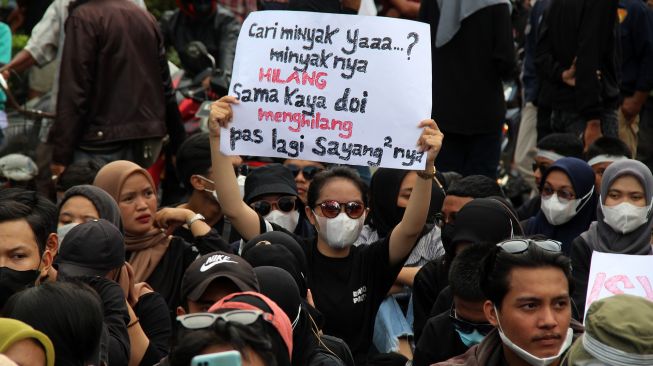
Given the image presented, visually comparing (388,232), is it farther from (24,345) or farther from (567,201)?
(24,345)

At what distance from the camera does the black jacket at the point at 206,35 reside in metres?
11.4

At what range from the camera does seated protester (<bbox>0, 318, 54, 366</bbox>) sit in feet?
13.6

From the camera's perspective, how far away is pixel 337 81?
675cm

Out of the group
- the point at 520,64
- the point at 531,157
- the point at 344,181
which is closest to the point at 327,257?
the point at 344,181

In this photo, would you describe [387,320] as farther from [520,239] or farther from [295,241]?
[520,239]

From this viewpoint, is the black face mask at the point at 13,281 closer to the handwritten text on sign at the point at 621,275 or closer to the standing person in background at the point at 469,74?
the handwritten text on sign at the point at 621,275

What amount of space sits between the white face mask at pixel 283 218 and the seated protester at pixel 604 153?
2.43 metres

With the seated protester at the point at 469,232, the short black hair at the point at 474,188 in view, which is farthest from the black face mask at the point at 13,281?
the short black hair at the point at 474,188

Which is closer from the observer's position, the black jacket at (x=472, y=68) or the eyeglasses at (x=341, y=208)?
the eyeglasses at (x=341, y=208)

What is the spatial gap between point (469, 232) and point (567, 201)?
5.63ft

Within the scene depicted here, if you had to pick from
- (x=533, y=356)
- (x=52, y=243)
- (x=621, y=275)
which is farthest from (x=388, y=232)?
(x=533, y=356)

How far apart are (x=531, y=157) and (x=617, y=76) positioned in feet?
4.84

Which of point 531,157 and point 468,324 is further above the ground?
point 468,324

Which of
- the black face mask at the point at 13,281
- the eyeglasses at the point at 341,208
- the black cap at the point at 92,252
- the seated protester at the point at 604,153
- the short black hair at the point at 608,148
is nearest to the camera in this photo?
the black face mask at the point at 13,281
